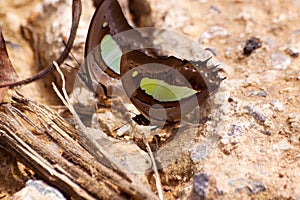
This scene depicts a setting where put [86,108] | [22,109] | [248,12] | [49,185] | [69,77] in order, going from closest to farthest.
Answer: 1. [49,185]
2. [22,109]
3. [86,108]
4. [69,77]
5. [248,12]

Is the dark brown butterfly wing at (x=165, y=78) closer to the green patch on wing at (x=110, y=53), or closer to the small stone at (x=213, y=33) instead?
the green patch on wing at (x=110, y=53)

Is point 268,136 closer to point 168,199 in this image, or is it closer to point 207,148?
point 207,148

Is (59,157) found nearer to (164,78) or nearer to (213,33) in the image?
(164,78)

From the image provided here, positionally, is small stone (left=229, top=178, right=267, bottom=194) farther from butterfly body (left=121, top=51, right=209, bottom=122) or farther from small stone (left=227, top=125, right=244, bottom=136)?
butterfly body (left=121, top=51, right=209, bottom=122)

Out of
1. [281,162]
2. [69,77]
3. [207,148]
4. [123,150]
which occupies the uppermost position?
[69,77]

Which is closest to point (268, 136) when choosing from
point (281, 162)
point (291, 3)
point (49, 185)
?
point (281, 162)

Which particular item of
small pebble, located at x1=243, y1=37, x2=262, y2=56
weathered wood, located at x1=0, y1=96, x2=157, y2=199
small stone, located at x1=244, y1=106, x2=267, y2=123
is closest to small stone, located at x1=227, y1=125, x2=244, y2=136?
small stone, located at x1=244, y1=106, x2=267, y2=123
